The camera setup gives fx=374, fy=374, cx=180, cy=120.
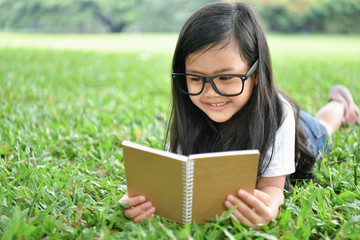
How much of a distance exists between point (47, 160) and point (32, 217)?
2.24ft

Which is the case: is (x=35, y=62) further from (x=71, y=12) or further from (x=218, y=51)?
(x=71, y=12)

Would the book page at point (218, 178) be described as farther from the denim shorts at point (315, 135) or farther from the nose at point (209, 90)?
the denim shorts at point (315, 135)

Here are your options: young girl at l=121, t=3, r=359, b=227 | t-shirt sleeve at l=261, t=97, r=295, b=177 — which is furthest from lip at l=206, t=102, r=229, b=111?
t-shirt sleeve at l=261, t=97, r=295, b=177

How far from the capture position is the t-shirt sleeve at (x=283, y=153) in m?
1.60

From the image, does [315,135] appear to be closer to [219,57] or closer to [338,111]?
[338,111]

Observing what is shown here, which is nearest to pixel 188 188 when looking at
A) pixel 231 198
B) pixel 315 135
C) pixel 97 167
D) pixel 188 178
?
pixel 188 178

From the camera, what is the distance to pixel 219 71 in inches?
57.4

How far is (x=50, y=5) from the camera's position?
80.0 feet

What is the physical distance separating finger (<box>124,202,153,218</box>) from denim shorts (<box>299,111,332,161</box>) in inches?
43.2

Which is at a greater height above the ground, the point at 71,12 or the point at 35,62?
the point at 71,12

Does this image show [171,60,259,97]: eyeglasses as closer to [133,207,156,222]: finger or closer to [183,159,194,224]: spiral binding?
[183,159,194,224]: spiral binding

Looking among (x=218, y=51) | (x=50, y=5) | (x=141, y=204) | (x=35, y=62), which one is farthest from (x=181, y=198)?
(x=50, y=5)

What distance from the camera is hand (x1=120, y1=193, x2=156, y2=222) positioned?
1.41 m

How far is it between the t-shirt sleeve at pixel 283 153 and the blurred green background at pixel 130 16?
22726mm
